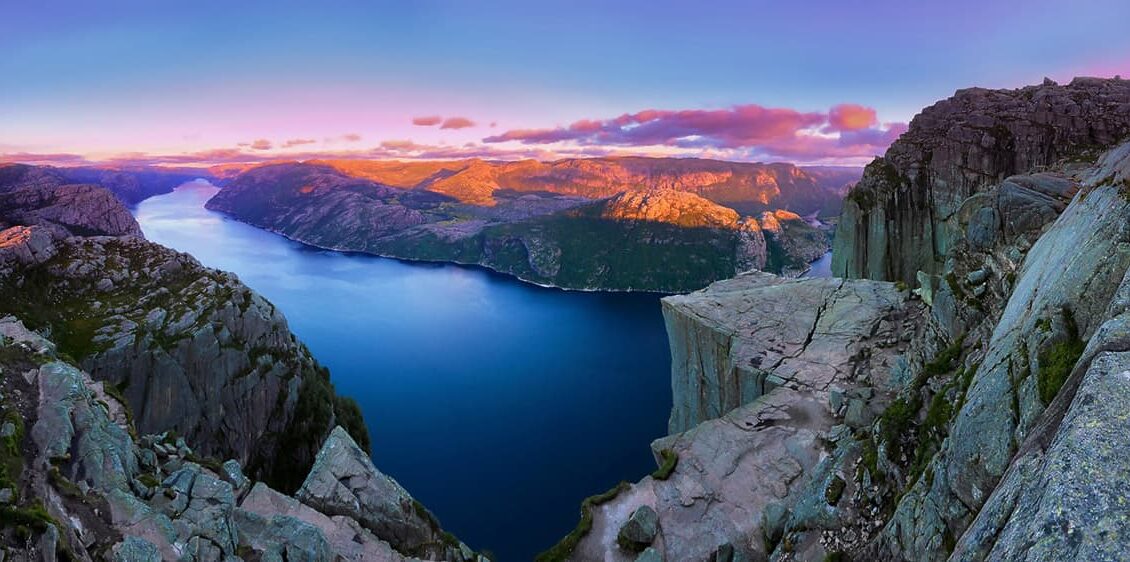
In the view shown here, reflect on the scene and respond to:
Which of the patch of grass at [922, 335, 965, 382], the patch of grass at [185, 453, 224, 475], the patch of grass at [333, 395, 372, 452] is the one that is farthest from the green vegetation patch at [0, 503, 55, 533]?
the patch of grass at [333, 395, 372, 452]

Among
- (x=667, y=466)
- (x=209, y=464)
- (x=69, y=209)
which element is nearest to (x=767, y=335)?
(x=667, y=466)

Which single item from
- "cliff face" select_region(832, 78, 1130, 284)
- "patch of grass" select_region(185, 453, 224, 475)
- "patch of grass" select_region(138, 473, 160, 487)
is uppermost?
"cliff face" select_region(832, 78, 1130, 284)

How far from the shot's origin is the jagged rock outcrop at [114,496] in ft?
49.9

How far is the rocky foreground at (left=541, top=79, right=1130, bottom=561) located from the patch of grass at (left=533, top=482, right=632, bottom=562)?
0.16 m

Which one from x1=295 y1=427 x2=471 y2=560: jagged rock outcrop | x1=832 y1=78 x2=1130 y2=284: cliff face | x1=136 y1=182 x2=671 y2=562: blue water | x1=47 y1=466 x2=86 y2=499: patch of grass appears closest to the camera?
x1=47 y1=466 x2=86 y2=499: patch of grass

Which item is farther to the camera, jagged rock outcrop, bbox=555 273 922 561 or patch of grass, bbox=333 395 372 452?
patch of grass, bbox=333 395 372 452

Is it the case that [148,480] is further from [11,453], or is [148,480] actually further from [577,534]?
[577,534]

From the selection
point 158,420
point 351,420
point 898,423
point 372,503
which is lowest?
point 351,420

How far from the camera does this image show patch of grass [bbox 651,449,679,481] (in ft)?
104

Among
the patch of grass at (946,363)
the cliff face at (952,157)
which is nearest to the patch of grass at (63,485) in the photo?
the patch of grass at (946,363)

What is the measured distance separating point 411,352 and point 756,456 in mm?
130064

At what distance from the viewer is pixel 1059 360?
11711 mm

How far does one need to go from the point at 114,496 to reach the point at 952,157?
66227 mm

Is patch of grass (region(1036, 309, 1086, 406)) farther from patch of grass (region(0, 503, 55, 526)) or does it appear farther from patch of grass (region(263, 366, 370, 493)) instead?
patch of grass (region(263, 366, 370, 493))
